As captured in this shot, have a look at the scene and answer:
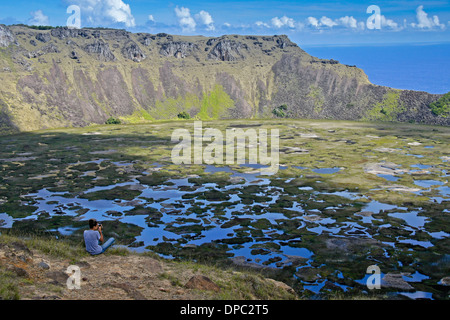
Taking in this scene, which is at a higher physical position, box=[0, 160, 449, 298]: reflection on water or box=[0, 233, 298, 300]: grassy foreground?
box=[0, 233, 298, 300]: grassy foreground

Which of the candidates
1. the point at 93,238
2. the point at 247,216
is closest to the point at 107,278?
the point at 93,238

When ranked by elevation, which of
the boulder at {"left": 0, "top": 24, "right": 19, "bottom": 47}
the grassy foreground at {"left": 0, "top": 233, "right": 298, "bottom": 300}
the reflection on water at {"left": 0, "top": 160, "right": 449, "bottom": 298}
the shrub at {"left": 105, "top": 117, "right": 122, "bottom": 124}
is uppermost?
the boulder at {"left": 0, "top": 24, "right": 19, "bottom": 47}

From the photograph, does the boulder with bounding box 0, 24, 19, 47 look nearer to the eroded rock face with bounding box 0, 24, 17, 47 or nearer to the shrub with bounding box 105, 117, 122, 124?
the eroded rock face with bounding box 0, 24, 17, 47

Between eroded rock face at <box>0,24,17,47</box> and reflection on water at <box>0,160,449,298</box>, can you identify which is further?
eroded rock face at <box>0,24,17,47</box>

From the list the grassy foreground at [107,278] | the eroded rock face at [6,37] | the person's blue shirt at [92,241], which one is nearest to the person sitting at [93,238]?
the person's blue shirt at [92,241]

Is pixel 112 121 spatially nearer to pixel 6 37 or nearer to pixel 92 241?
pixel 6 37

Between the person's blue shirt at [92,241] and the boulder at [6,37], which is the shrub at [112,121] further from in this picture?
the person's blue shirt at [92,241]

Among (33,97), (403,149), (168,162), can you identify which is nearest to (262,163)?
(168,162)

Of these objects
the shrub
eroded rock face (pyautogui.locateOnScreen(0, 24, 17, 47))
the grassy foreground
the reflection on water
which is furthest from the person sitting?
eroded rock face (pyautogui.locateOnScreen(0, 24, 17, 47))
